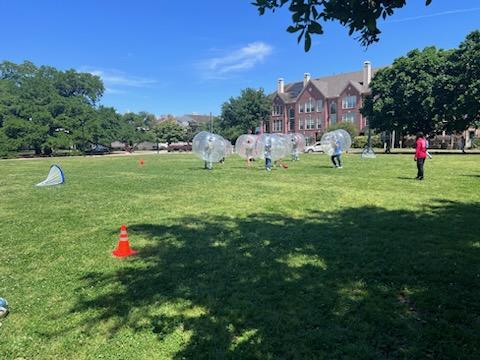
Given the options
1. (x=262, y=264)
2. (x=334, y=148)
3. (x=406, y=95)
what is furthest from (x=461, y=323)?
(x=406, y=95)

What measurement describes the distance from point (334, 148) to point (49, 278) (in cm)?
2147

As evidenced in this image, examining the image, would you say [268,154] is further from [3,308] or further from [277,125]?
[277,125]

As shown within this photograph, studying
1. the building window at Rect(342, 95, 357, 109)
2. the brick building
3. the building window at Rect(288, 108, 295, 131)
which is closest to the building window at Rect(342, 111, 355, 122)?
the brick building

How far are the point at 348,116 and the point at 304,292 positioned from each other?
8479 cm

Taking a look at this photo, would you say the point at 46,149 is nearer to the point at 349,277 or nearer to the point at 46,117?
the point at 46,117

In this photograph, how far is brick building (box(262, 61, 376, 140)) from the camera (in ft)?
277

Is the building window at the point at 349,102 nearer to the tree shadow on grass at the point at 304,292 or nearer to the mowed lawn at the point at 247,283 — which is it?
the mowed lawn at the point at 247,283

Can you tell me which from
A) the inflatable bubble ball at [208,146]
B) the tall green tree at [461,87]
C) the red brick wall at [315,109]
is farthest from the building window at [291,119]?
the inflatable bubble ball at [208,146]

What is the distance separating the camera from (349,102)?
85562 mm

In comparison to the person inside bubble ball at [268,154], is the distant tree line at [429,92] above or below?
above

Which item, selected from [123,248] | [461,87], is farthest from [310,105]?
[123,248]

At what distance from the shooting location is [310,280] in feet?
18.6

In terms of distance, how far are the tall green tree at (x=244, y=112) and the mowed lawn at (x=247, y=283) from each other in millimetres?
83516

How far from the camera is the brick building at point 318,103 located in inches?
3329
